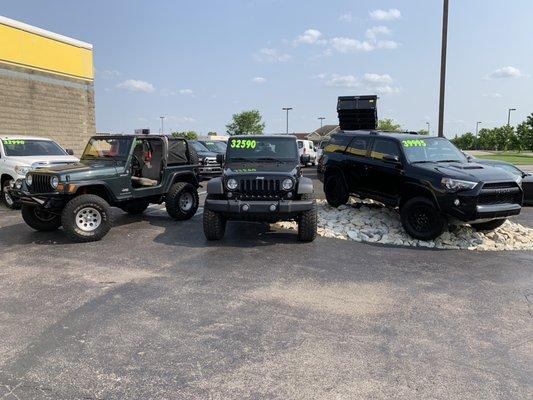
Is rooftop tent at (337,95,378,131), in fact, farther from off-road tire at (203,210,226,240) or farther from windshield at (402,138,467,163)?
off-road tire at (203,210,226,240)

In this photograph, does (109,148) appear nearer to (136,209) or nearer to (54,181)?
(54,181)

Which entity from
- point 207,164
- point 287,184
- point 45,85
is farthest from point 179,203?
point 45,85

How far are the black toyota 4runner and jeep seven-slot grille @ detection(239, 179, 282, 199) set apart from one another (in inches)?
95.1

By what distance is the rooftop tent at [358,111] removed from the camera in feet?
65.1

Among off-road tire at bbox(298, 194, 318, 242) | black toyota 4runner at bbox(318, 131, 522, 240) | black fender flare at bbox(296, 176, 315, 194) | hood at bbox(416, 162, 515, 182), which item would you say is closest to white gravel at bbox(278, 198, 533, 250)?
black toyota 4runner at bbox(318, 131, 522, 240)

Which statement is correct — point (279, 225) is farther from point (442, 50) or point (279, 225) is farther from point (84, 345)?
point (442, 50)

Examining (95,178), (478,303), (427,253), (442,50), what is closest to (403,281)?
(478,303)

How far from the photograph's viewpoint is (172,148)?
977 centimetres

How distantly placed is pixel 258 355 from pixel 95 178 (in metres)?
5.40

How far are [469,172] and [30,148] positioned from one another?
10602 millimetres

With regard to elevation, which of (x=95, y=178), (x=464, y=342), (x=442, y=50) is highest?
(x=442, y=50)

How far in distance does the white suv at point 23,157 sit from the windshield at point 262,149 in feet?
17.3

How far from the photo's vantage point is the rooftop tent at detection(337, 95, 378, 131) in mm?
19844

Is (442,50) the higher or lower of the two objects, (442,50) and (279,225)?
the higher
